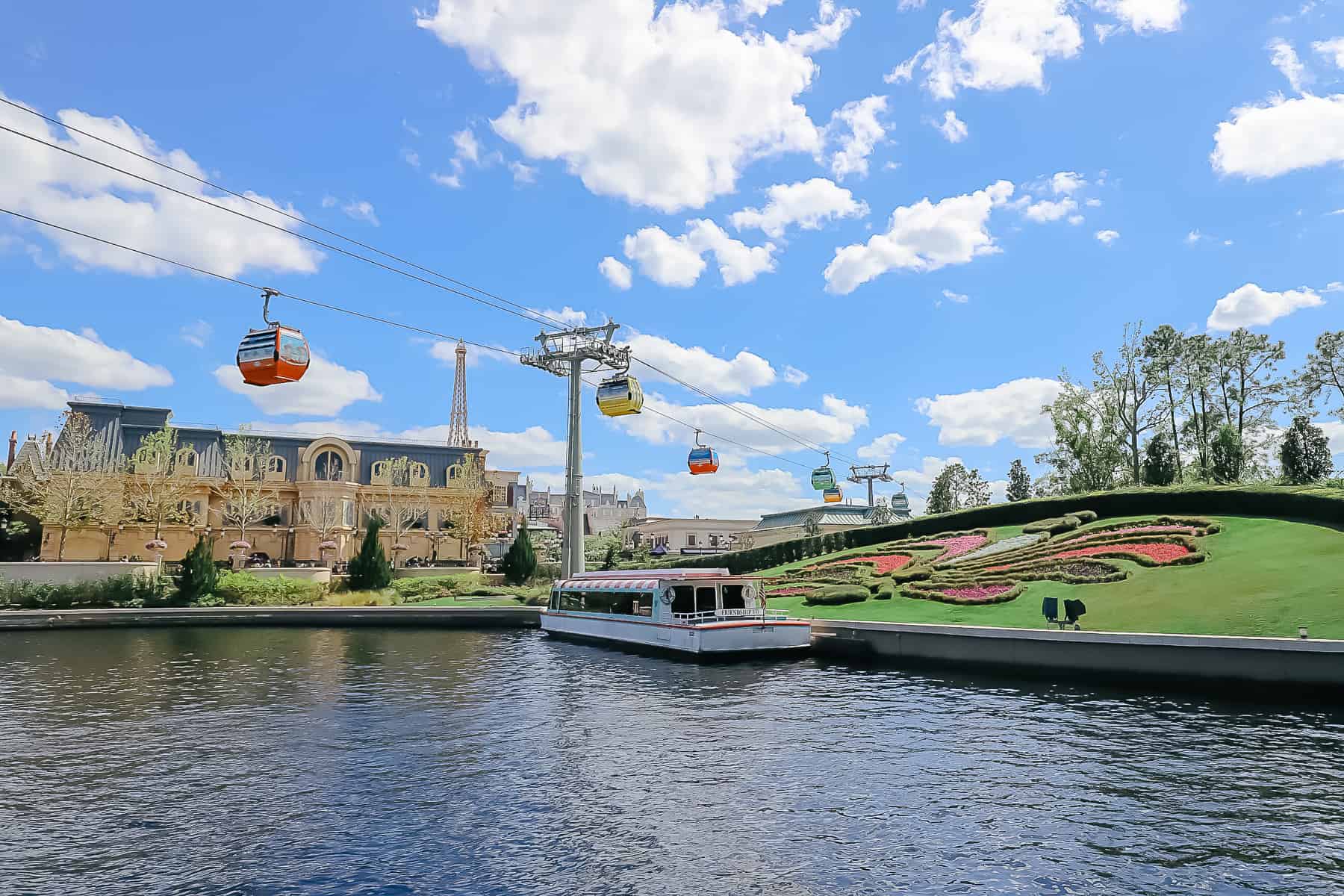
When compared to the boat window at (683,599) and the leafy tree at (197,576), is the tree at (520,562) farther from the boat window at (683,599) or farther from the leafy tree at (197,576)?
the boat window at (683,599)

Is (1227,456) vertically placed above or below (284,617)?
above

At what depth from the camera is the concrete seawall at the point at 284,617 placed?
4981 centimetres

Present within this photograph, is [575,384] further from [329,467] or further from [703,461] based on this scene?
[329,467]

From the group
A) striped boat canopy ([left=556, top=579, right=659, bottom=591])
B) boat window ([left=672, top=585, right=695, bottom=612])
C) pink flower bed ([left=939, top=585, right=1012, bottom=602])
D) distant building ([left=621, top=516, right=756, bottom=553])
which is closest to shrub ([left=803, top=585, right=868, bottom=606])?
pink flower bed ([left=939, top=585, right=1012, bottom=602])

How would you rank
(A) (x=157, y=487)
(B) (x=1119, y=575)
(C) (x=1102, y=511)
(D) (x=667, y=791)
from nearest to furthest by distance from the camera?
(D) (x=667, y=791) → (B) (x=1119, y=575) → (C) (x=1102, y=511) → (A) (x=157, y=487)

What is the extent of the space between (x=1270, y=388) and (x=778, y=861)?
76.0 meters

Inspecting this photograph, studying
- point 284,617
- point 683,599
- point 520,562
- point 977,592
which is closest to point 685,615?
point 683,599

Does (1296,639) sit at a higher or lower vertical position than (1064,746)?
higher

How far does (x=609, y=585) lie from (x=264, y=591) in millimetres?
31220

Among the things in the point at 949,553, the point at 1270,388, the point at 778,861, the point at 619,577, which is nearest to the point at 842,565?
the point at 949,553

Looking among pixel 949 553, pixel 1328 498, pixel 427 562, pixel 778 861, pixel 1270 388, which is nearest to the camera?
pixel 778 861

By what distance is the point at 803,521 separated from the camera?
105m

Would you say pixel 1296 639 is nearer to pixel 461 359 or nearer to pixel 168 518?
pixel 168 518

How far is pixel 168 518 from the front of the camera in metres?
73.5
